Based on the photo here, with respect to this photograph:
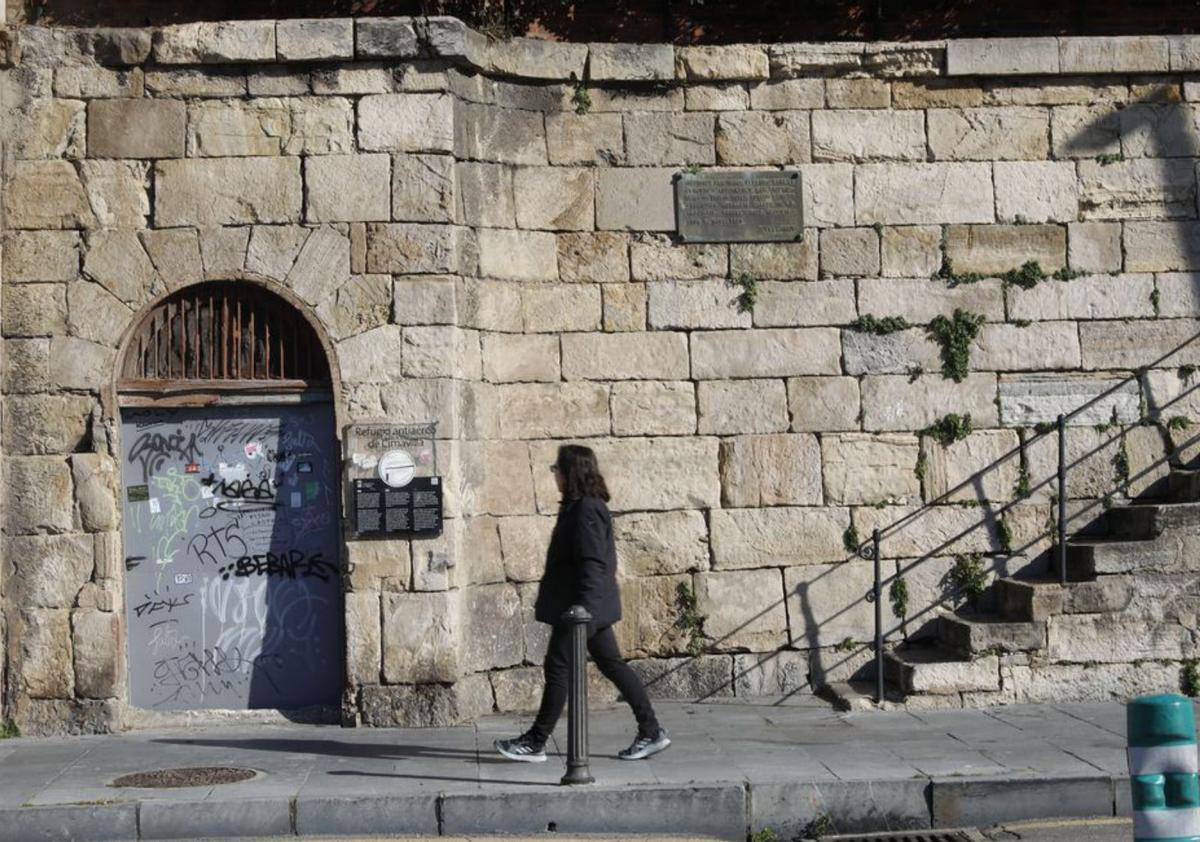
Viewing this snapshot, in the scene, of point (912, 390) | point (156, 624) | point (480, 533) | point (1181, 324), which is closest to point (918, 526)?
point (912, 390)

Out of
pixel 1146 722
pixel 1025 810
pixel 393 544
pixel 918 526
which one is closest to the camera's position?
pixel 1146 722

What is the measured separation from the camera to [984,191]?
35.2ft

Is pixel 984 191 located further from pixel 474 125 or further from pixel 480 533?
pixel 480 533

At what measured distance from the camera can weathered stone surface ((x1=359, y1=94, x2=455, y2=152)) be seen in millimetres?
9914

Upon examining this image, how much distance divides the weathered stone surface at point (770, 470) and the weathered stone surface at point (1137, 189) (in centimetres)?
260

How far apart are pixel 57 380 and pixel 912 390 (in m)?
5.62

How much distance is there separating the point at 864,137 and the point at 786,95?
614 mm

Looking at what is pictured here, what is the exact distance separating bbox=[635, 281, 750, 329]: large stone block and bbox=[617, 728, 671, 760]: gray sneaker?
10.4 feet

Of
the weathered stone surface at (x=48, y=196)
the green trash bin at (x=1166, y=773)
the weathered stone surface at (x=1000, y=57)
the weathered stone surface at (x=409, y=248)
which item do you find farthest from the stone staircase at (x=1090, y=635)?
the weathered stone surface at (x=48, y=196)

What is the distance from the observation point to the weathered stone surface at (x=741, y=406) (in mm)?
10508

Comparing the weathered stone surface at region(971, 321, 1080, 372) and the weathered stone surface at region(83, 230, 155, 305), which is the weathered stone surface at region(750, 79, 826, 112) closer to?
the weathered stone surface at region(971, 321, 1080, 372)

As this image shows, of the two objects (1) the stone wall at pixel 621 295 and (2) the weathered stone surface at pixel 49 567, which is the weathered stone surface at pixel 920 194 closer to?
(1) the stone wall at pixel 621 295

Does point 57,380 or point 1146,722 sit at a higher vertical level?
point 57,380

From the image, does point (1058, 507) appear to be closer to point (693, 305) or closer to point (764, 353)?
point (764, 353)
